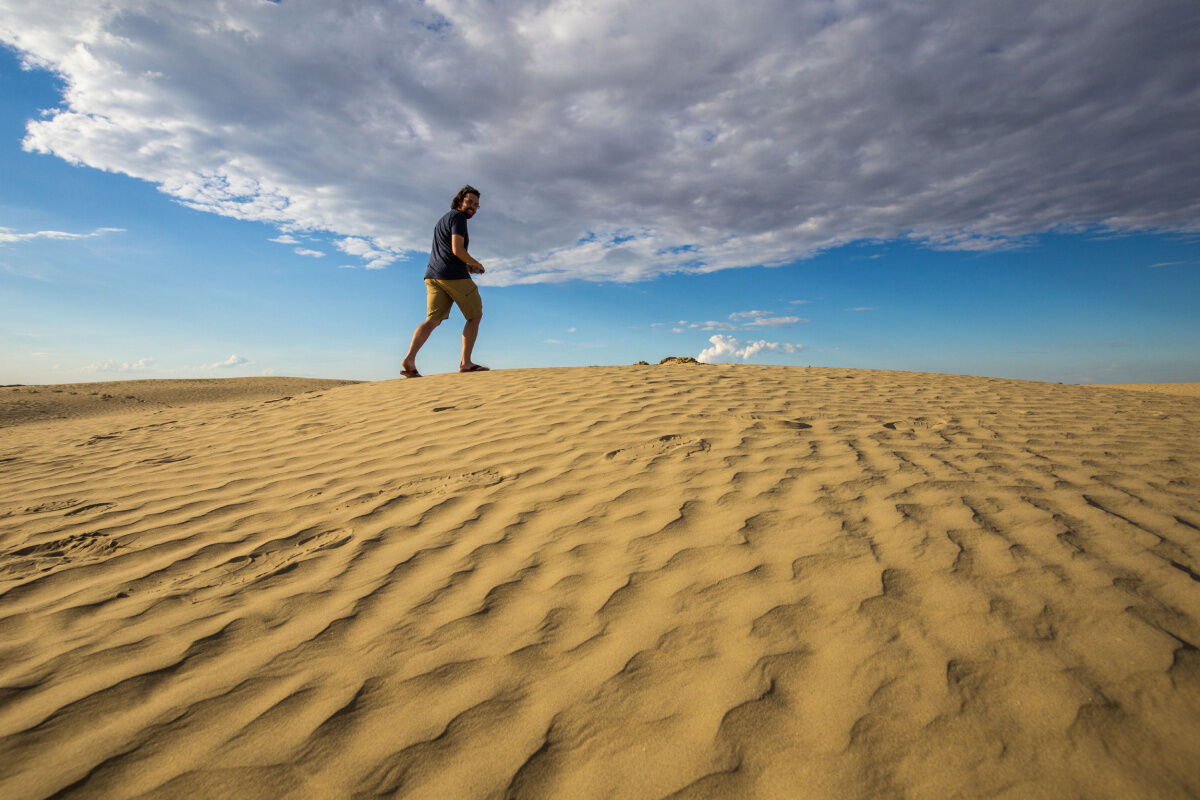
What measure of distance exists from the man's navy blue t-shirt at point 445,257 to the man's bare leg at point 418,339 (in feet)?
2.07

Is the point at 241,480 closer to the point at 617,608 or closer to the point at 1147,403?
the point at 617,608

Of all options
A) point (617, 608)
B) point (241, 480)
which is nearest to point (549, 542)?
point (617, 608)

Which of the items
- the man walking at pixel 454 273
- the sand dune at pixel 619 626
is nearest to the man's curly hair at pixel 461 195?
the man walking at pixel 454 273

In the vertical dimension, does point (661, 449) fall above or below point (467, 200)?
below

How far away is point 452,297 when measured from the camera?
6.87 m

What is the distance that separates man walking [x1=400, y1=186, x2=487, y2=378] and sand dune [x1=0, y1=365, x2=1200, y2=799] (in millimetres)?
3608

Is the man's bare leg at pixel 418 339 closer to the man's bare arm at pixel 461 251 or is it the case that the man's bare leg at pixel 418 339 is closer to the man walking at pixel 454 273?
the man walking at pixel 454 273

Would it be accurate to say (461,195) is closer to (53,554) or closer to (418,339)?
(418,339)

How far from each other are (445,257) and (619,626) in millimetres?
5841

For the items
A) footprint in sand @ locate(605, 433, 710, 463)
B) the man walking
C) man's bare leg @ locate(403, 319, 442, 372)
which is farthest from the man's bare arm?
footprint in sand @ locate(605, 433, 710, 463)

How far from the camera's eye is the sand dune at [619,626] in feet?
4.14

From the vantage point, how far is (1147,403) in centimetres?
630

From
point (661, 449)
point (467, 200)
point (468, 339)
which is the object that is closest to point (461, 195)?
point (467, 200)

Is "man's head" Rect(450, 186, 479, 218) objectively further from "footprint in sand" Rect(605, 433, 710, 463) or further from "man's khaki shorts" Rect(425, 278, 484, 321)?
"footprint in sand" Rect(605, 433, 710, 463)
